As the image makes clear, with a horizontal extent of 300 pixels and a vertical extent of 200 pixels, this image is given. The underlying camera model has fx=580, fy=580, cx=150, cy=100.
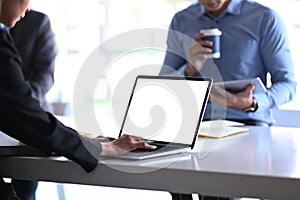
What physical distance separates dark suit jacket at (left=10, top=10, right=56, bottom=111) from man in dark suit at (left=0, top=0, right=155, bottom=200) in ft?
4.89

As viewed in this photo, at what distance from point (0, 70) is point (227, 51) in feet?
4.74

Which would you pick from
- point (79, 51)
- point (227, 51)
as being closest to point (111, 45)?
point (79, 51)

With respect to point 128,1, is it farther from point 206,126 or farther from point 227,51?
point 206,126

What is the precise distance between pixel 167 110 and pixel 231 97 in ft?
1.60

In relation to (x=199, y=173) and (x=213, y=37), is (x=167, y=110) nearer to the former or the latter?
(x=199, y=173)

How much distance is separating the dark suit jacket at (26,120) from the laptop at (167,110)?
0.80ft

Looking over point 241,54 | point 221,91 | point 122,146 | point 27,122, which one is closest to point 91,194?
point 241,54

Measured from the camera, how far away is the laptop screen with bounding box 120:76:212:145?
169 cm

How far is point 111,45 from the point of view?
15.3 ft

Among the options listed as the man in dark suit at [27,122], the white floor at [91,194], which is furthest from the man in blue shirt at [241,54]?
the white floor at [91,194]

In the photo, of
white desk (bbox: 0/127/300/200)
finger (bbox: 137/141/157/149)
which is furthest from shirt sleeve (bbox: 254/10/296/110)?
finger (bbox: 137/141/157/149)

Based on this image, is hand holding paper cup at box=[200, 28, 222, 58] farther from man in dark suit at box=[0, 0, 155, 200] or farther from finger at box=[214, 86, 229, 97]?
man in dark suit at box=[0, 0, 155, 200]

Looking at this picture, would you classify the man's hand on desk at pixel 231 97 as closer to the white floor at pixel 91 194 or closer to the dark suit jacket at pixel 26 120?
the dark suit jacket at pixel 26 120

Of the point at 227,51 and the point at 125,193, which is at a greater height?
the point at 227,51
